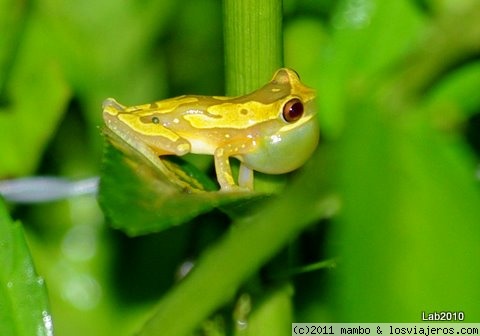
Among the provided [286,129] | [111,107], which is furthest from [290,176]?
[111,107]

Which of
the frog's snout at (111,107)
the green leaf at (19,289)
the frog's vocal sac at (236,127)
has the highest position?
the frog's snout at (111,107)

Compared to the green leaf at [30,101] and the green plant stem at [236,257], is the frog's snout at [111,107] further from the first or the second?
the green plant stem at [236,257]

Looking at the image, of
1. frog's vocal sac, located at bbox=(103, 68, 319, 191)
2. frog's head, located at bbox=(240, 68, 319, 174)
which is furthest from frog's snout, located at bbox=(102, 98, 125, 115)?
frog's head, located at bbox=(240, 68, 319, 174)

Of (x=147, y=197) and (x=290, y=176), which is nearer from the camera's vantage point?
(x=147, y=197)

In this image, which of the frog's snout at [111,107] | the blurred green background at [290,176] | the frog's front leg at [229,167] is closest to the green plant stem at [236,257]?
the blurred green background at [290,176]

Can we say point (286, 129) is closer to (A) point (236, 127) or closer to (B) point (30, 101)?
(A) point (236, 127)

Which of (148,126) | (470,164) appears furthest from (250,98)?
(470,164)
